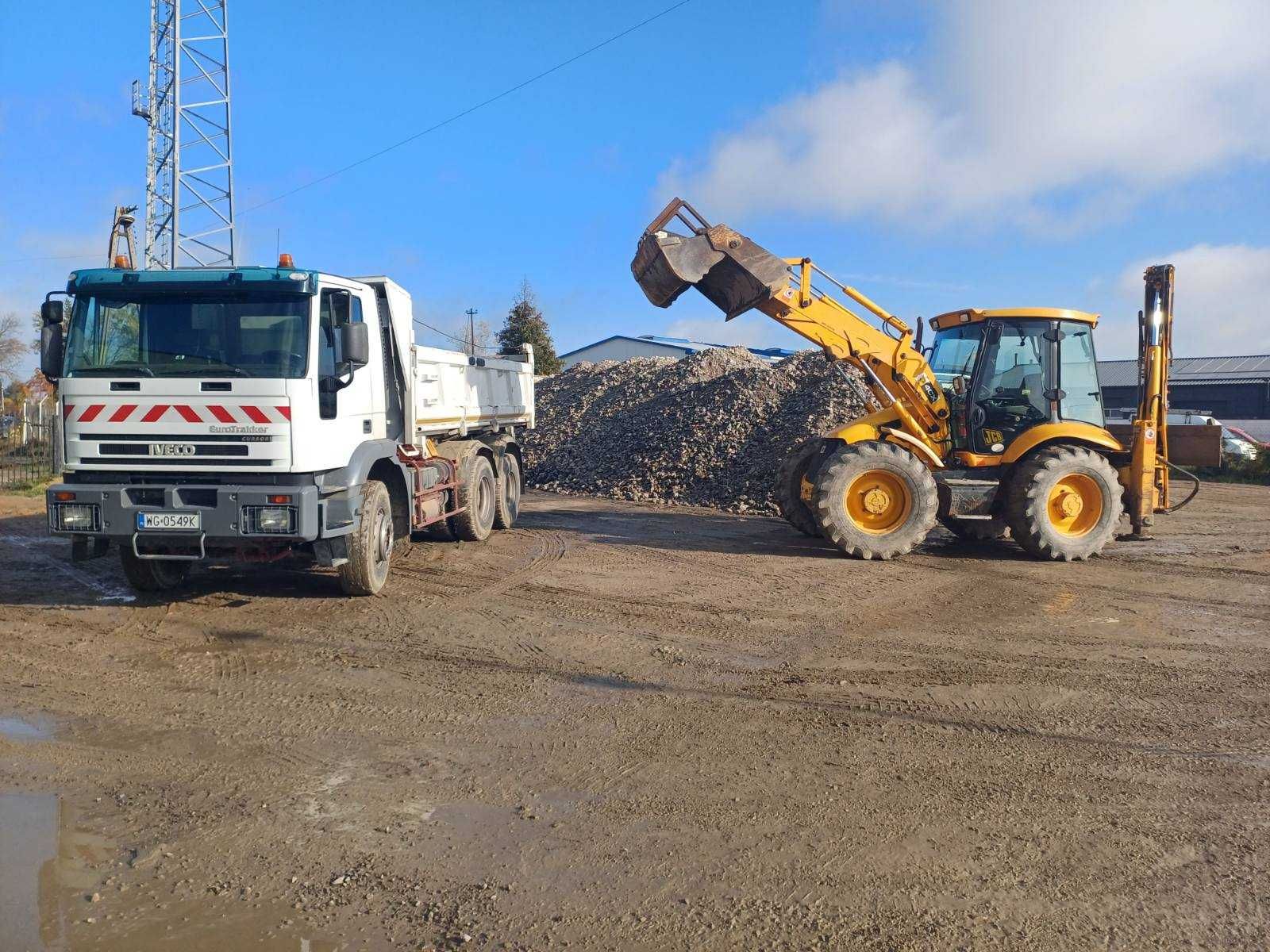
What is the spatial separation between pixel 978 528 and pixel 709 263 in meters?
4.83

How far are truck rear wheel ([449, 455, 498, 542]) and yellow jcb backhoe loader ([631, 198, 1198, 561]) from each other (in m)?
3.01

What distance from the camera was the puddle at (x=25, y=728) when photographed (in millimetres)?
5426

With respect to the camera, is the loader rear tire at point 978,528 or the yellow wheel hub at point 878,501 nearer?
the yellow wheel hub at point 878,501

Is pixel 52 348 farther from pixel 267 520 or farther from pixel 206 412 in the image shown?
pixel 267 520

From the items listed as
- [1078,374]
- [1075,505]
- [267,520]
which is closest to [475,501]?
[267,520]

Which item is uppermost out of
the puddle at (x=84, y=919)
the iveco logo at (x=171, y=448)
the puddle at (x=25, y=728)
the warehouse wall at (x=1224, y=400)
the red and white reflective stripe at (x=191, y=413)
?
the warehouse wall at (x=1224, y=400)

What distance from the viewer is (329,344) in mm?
8039

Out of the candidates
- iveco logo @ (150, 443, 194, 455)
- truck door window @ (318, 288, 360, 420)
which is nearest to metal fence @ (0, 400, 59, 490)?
iveco logo @ (150, 443, 194, 455)

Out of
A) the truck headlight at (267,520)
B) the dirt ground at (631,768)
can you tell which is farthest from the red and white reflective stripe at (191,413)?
the dirt ground at (631,768)

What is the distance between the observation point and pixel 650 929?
3.50 meters

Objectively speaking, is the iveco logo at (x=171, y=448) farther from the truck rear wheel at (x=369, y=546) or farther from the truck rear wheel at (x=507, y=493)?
the truck rear wheel at (x=507, y=493)

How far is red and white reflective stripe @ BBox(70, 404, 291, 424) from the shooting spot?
7.58 m

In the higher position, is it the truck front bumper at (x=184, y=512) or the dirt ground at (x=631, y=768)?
the truck front bumper at (x=184, y=512)

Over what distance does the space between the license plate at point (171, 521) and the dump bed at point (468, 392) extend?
2874 mm
